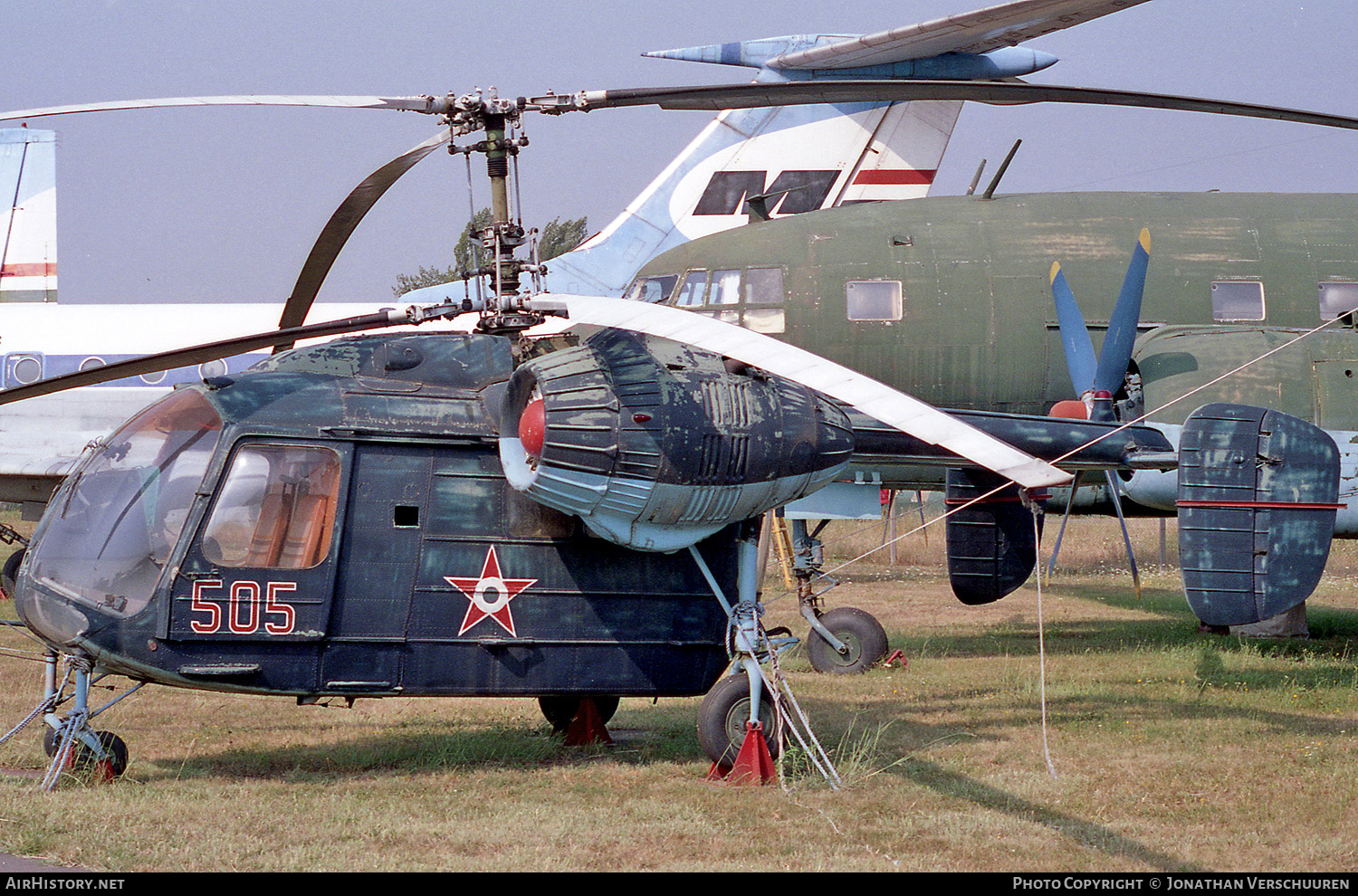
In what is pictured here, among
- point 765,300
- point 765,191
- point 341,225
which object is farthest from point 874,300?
point 341,225

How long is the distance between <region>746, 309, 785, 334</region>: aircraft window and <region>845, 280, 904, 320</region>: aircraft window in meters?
0.77

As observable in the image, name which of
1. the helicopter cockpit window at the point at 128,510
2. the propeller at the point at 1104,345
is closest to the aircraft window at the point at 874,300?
the propeller at the point at 1104,345

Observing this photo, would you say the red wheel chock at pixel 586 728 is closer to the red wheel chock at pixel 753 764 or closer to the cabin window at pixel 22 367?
the red wheel chock at pixel 753 764

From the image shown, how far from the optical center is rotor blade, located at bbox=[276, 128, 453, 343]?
23.6ft

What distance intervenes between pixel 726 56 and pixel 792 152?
1.78 metres

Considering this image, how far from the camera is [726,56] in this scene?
1812cm

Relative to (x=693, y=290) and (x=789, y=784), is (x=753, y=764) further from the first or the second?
(x=693, y=290)

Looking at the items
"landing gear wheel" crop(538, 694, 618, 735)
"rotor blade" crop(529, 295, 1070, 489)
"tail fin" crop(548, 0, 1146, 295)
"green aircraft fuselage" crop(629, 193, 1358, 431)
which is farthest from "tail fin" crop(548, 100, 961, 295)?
"rotor blade" crop(529, 295, 1070, 489)

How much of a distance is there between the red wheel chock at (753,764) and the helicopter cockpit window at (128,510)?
3624 millimetres

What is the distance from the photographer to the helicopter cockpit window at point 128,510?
7.24 m

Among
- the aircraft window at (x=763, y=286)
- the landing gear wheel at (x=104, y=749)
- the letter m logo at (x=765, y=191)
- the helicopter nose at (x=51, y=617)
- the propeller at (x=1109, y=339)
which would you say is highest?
the letter m logo at (x=765, y=191)
